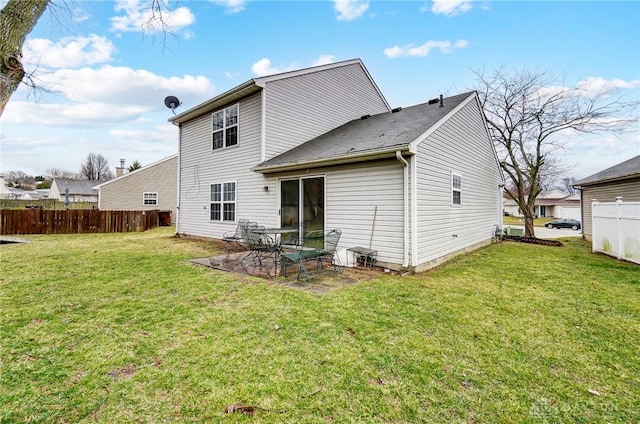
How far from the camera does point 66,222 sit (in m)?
15.1

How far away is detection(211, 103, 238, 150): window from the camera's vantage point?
35.0 feet

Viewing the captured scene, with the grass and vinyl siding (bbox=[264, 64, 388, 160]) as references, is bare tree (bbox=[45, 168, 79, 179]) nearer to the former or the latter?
vinyl siding (bbox=[264, 64, 388, 160])

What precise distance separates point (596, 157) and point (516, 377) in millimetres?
25532

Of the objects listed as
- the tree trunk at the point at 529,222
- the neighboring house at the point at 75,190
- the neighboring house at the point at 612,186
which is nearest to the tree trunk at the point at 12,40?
the neighboring house at the point at 612,186

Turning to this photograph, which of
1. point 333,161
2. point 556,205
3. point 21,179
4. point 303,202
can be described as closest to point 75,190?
point 303,202

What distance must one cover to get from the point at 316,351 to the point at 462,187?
7.92m

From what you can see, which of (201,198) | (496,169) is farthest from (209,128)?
(496,169)

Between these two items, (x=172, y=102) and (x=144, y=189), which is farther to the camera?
(x=144, y=189)

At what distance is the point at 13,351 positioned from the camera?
2.97 metres

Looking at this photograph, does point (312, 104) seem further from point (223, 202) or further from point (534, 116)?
point (534, 116)

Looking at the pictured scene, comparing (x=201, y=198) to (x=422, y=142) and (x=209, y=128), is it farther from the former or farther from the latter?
(x=422, y=142)

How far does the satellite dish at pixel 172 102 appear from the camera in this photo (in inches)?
513

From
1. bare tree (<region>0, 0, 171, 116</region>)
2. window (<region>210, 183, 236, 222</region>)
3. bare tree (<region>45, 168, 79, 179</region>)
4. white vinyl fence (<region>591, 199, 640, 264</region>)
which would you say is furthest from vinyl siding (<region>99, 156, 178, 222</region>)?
bare tree (<region>45, 168, 79, 179</region>)

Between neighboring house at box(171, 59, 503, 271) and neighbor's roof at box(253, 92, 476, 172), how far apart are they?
5cm
